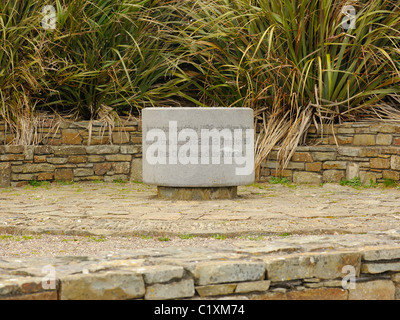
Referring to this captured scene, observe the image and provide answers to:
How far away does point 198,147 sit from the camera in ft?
22.6

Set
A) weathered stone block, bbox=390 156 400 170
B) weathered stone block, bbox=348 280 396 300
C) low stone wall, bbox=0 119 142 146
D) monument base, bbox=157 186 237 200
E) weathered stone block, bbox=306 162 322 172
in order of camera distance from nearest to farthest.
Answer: weathered stone block, bbox=348 280 396 300
monument base, bbox=157 186 237 200
weathered stone block, bbox=390 156 400 170
weathered stone block, bbox=306 162 322 172
low stone wall, bbox=0 119 142 146

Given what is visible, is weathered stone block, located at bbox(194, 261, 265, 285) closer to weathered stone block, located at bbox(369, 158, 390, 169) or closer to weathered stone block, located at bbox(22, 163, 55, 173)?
weathered stone block, located at bbox(369, 158, 390, 169)

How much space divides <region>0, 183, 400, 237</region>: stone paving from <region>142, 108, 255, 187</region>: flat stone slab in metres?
0.25

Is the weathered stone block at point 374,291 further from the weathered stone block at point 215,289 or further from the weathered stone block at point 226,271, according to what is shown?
the weathered stone block at point 215,289

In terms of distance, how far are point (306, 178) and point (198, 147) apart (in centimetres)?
209

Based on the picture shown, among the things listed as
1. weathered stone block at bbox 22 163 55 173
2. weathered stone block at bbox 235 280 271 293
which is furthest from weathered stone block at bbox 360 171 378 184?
A: weathered stone block at bbox 235 280 271 293

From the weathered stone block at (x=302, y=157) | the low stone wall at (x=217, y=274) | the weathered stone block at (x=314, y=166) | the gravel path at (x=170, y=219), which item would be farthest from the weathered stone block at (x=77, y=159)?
the low stone wall at (x=217, y=274)

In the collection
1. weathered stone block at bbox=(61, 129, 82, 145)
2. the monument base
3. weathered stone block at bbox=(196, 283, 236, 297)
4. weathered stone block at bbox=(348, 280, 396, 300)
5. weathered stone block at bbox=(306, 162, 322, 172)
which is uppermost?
weathered stone block at bbox=(61, 129, 82, 145)

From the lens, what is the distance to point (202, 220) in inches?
223

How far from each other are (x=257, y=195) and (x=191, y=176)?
3.01 ft

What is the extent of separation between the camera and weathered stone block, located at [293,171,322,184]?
8477 millimetres

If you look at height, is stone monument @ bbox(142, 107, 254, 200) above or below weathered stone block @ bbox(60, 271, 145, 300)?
above

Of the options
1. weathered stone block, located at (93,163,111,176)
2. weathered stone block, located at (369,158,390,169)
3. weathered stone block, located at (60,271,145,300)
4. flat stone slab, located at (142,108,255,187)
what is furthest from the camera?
weathered stone block, located at (93,163,111,176)

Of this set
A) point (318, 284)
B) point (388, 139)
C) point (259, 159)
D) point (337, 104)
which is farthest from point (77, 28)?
point (318, 284)
